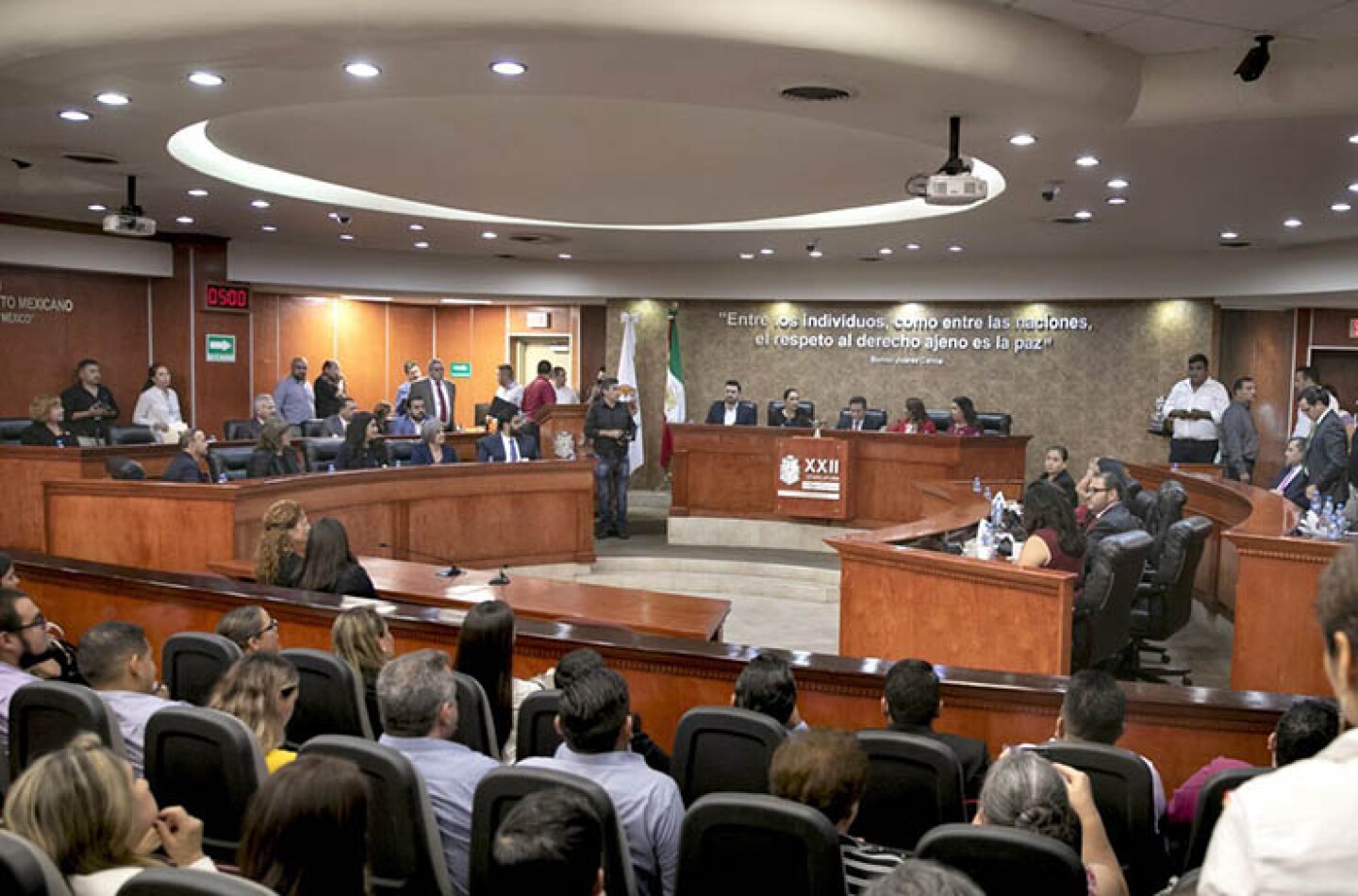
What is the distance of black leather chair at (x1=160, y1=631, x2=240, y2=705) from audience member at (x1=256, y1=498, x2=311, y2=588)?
1.61 m

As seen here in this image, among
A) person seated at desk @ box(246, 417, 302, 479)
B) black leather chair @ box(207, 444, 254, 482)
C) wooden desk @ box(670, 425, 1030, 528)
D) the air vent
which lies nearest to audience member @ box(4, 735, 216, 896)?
the air vent

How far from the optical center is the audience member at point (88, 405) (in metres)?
10.7

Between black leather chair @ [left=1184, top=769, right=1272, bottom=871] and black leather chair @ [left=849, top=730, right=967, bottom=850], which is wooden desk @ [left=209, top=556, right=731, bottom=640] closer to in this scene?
black leather chair @ [left=849, top=730, right=967, bottom=850]

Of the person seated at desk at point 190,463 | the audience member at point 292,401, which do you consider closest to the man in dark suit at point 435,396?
the audience member at point 292,401

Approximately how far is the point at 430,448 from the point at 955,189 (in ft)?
19.0

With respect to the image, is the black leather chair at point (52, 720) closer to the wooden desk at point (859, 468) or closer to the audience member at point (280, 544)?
the audience member at point (280, 544)

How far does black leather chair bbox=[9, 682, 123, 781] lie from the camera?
288 centimetres

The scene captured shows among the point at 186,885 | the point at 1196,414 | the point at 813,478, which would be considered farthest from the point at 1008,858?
the point at 1196,414

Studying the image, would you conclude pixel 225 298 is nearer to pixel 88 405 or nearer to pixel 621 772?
pixel 88 405

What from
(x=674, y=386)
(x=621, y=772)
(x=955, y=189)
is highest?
(x=955, y=189)

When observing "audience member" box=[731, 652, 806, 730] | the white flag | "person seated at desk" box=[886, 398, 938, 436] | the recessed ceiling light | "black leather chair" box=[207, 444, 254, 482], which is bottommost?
"audience member" box=[731, 652, 806, 730]

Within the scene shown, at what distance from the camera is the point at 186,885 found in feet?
5.38

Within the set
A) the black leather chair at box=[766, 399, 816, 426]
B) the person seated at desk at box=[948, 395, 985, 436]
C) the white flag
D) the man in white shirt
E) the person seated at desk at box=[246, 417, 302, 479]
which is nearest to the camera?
the person seated at desk at box=[246, 417, 302, 479]

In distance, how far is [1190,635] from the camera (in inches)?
338
